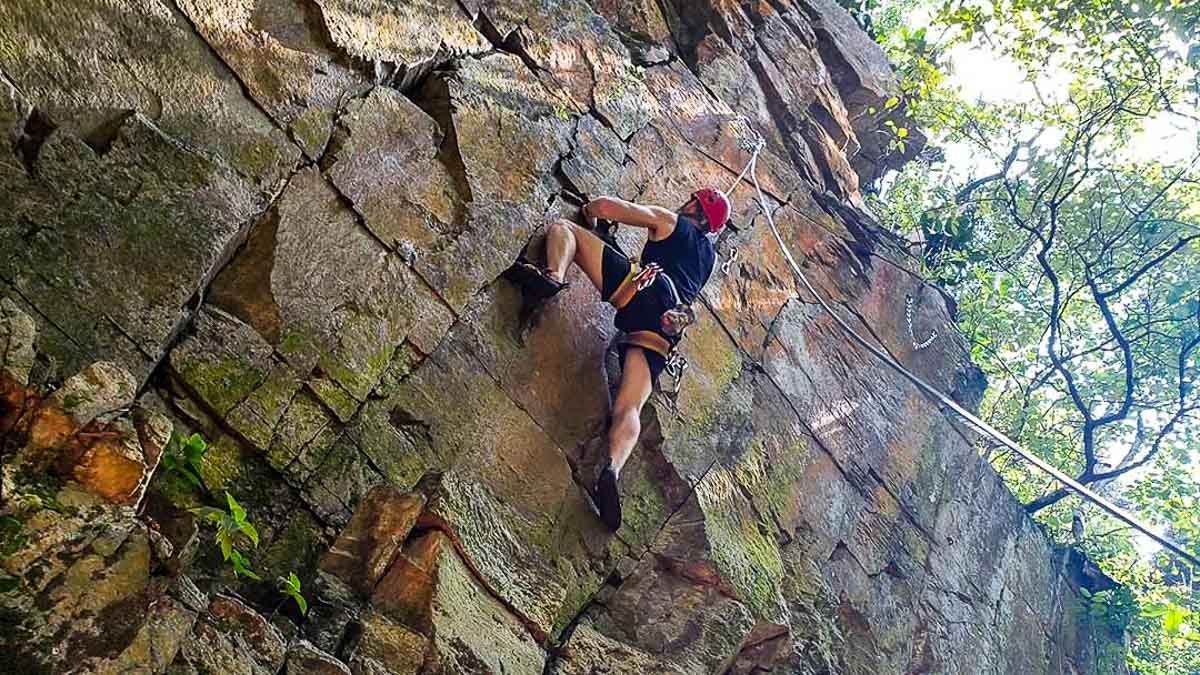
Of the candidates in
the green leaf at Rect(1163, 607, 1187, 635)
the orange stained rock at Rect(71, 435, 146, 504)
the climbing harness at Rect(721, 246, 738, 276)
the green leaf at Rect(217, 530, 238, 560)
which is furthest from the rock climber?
the green leaf at Rect(1163, 607, 1187, 635)

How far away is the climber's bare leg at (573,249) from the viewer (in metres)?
5.35

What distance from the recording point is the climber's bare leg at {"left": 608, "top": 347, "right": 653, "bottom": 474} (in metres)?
5.18

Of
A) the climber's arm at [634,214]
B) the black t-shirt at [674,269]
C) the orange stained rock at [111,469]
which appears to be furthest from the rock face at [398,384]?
the black t-shirt at [674,269]

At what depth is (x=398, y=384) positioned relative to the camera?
182 inches

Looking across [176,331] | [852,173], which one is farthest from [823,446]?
[176,331]

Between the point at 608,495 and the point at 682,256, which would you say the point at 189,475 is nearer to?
the point at 608,495

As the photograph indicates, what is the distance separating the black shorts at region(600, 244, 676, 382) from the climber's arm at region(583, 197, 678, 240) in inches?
10.5

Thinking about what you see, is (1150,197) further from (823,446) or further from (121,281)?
(121,281)

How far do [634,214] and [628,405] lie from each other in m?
1.21

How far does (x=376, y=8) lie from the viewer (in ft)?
16.8

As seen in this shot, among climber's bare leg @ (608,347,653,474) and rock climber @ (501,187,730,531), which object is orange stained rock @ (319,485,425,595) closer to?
rock climber @ (501,187,730,531)

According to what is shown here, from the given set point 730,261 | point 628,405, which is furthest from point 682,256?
point 730,261

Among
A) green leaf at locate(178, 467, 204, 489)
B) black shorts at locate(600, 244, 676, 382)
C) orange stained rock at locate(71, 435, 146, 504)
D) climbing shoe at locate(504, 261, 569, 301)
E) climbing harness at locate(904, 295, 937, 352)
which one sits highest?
climbing harness at locate(904, 295, 937, 352)

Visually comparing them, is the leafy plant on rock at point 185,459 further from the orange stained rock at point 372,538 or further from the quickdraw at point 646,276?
the quickdraw at point 646,276
